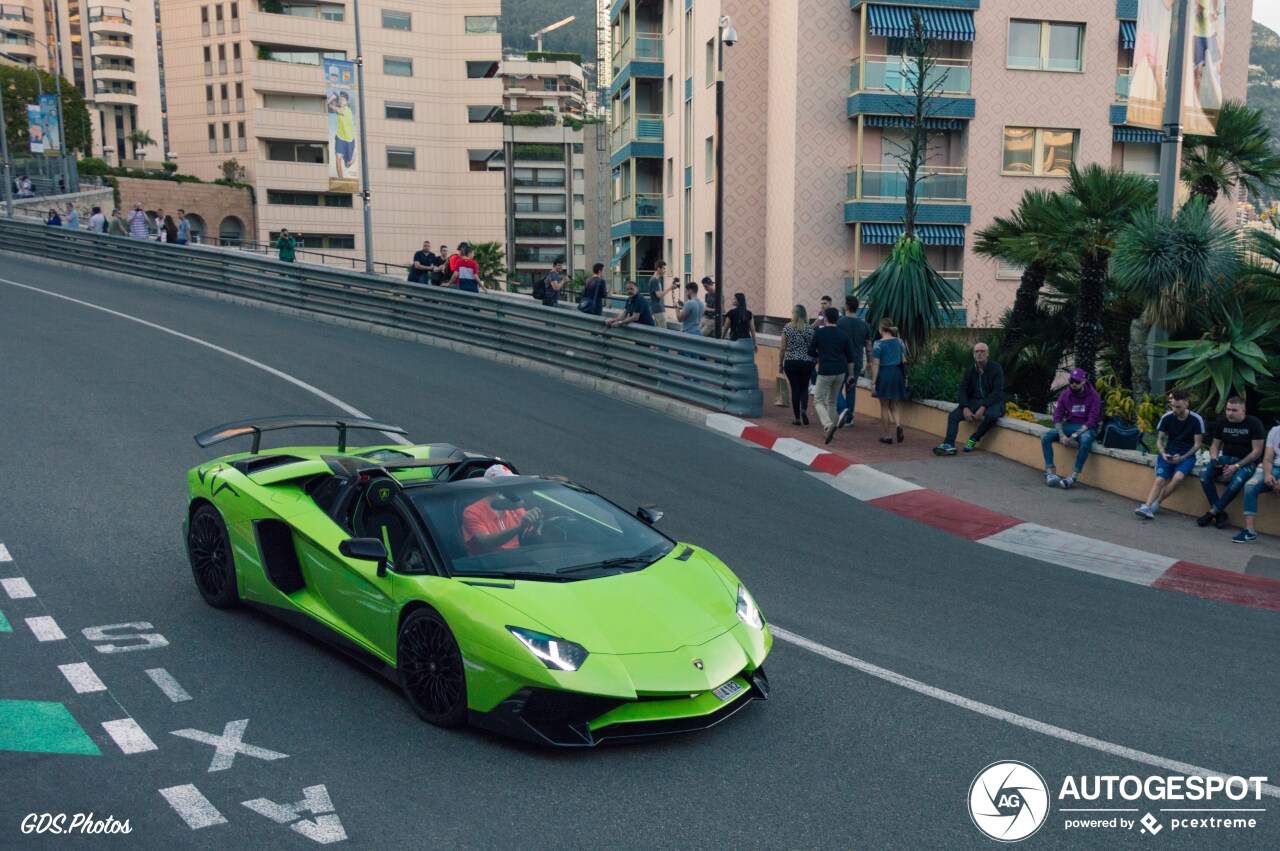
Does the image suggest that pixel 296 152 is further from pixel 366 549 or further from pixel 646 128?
pixel 366 549

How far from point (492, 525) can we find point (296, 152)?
68.7 metres

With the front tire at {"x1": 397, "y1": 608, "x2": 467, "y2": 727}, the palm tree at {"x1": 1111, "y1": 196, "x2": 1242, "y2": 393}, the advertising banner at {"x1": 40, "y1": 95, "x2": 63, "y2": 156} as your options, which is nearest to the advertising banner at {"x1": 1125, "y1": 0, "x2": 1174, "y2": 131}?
the palm tree at {"x1": 1111, "y1": 196, "x2": 1242, "y2": 393}

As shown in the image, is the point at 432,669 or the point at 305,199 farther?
the point at 305,199

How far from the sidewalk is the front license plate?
6.46 metres

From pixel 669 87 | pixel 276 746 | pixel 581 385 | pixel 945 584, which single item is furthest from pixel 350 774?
pixel 669 87

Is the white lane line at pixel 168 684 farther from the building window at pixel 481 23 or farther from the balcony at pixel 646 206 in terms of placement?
the building window at pixel 481 23

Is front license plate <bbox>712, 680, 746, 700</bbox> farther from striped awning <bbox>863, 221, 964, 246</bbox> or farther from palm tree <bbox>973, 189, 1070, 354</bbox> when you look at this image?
striped awning <bbox>863, 221, 964, 246</bbox>

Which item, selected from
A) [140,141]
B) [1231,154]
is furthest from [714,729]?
[140,141]

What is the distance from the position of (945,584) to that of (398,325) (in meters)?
16.7

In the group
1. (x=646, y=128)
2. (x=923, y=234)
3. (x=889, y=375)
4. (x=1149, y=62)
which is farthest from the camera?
(x=646, y=128)

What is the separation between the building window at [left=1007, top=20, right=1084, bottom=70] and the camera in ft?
112

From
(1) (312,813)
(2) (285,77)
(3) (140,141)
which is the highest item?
(3) (140,141)

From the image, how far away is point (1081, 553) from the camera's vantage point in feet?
35.1

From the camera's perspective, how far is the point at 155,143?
125 m
